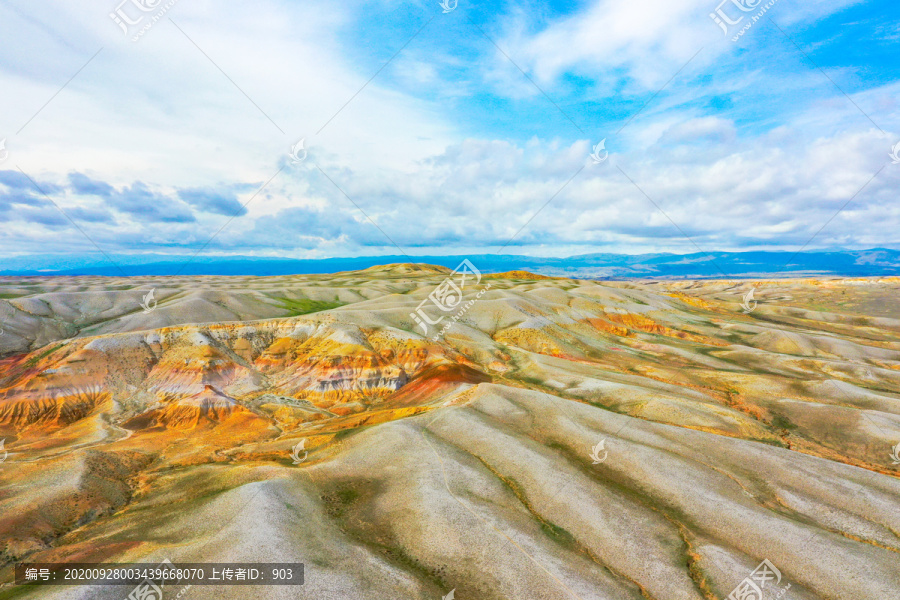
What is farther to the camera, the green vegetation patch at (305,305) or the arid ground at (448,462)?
the green vegetation patch at (305,305)

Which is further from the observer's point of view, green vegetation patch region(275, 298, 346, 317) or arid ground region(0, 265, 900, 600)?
green vegetation patch region(275, 298, 346, 317)

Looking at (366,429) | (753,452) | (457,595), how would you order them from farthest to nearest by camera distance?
(366,429), (753,452), (457,595)

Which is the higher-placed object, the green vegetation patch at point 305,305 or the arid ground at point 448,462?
the green vegetation patch at point 305,305

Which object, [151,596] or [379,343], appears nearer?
[151,596]

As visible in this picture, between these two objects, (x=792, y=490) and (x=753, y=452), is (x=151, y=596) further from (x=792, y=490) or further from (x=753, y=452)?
(x=753, y=452)

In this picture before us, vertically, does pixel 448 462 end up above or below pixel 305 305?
below

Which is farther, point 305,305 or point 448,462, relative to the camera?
point 305,305

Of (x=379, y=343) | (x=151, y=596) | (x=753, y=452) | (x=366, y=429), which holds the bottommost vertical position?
(x=151, y=596)

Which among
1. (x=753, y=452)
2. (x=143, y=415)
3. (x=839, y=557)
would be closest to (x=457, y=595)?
(x=839, y=557)
